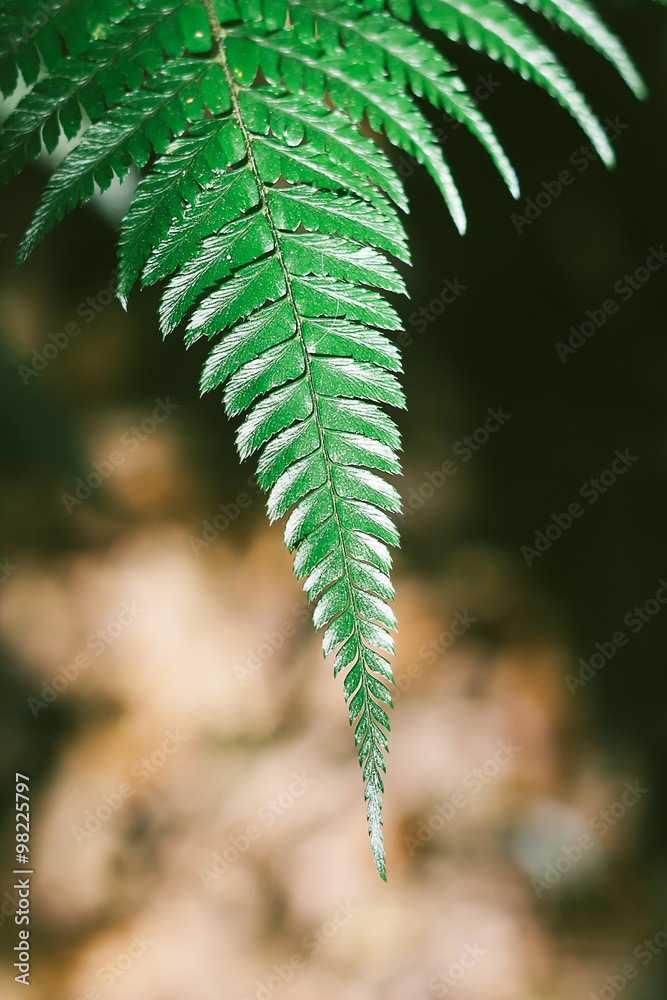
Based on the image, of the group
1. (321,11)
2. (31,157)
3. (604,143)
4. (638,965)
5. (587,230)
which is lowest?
(638,965)

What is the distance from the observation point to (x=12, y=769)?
1.76 meters

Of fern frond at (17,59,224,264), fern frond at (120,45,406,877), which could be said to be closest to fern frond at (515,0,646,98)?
fern frond at (120,45,406,877)

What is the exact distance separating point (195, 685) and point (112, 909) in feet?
1.92

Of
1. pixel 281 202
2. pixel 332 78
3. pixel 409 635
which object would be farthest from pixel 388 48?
pixel 409 635

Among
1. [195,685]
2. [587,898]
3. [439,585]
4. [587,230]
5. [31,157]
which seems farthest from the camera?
[587,230]

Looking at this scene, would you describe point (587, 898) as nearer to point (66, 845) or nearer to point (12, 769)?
point (66, 845)

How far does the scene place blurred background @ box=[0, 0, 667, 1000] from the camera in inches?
65.3

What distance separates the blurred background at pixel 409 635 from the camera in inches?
65.3

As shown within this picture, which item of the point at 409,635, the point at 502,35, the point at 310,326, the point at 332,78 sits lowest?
the point at 409,635

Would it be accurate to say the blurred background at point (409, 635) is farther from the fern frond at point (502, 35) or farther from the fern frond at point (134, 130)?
the fern frond at point (502, 35)

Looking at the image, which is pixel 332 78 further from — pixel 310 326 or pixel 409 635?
pixel 409 635

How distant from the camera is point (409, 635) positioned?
2.04m

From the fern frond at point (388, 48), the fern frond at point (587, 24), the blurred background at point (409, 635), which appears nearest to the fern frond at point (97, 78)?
the fern frond at point (388, 48)

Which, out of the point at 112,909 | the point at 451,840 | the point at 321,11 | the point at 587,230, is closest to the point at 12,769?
the point at 112,909
